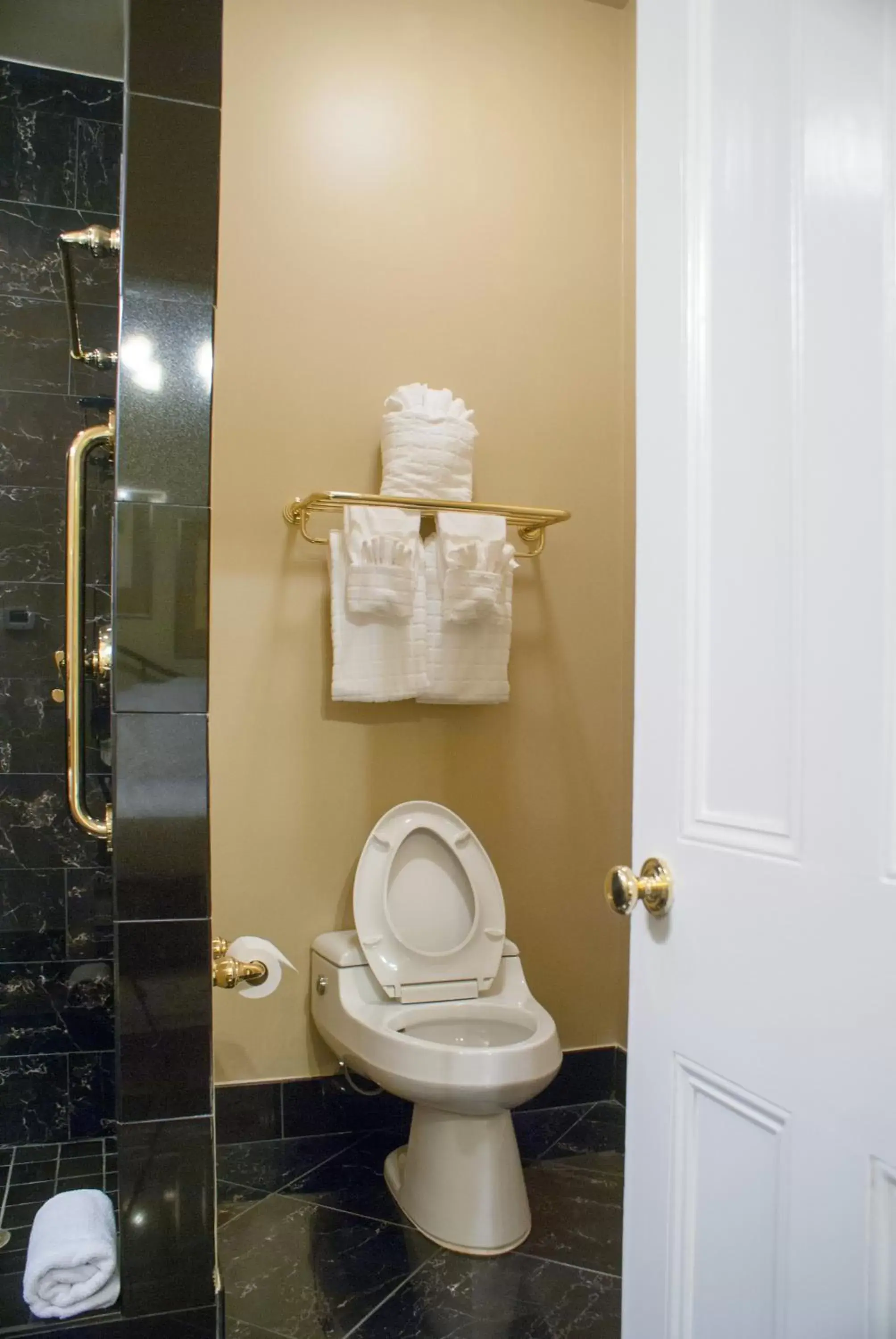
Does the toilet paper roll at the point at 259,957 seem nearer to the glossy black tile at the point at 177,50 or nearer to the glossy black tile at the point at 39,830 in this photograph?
the glossy black tile at the point at 39,830

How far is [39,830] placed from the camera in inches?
102

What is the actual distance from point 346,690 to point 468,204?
4.70 ft

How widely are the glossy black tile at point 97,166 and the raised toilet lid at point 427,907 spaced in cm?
175

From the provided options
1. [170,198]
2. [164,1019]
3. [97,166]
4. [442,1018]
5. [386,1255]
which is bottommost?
[386,1255]

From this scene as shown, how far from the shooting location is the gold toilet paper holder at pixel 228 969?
5.57 ft

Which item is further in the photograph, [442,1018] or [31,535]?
[31,535]

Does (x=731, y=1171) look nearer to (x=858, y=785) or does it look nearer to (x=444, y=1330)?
(x=858, y=785)

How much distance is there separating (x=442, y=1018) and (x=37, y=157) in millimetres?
2390

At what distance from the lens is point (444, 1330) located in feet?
6.25

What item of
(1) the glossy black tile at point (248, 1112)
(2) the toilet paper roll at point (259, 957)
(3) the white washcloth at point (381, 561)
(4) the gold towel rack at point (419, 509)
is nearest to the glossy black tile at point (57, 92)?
(4) the gold towel rack at point (419, 509)

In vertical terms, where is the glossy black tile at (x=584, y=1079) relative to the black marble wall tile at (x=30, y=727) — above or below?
below

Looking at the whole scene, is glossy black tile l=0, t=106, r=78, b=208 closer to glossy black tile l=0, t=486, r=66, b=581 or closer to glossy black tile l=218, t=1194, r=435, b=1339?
glossy black tile l=0, t=486, r=66, b=581

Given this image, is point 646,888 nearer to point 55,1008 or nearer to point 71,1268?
point 71,1268

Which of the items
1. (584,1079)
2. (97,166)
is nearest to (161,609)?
(97,166)
